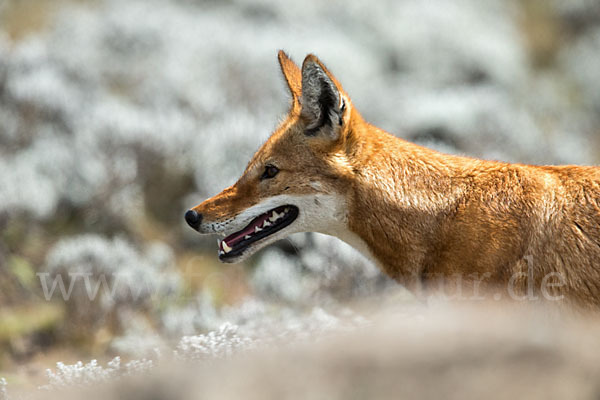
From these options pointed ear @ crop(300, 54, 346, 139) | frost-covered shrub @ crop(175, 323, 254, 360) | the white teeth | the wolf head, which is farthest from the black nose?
pointed ear @ crop(300, 54, 346, 139)

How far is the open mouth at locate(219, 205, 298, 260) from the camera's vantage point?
3965mm

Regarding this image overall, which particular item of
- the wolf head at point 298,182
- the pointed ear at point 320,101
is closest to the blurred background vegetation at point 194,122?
the wolf head at point 298,182

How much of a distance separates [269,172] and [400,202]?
2.68 feet

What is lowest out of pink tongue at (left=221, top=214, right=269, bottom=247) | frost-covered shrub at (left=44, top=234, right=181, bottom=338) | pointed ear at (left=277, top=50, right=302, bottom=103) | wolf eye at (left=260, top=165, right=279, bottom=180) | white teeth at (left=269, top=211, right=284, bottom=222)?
frost-covered shrub at (left=44, top=234, right=181, bottom=338)

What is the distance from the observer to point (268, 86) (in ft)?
36.3

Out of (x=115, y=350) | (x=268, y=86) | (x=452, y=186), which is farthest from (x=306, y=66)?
(x=268, y=86)

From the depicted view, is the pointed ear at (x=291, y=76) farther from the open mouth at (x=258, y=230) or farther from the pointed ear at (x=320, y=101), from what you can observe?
the open mouth at (x=258, y=230)

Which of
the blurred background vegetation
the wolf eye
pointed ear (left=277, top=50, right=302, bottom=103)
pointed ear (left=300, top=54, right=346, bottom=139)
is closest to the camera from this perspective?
pointed ear (left=300, top=54, right=346, bottom=139)

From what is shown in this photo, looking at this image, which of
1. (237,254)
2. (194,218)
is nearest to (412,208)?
(237,254)

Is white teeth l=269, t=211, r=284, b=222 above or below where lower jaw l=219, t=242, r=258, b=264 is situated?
above

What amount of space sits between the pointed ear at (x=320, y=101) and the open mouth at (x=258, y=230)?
0.50 meters

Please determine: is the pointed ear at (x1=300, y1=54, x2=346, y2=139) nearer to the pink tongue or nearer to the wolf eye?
the wolf eye

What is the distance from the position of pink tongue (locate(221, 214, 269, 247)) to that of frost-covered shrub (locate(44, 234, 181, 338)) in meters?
2.51

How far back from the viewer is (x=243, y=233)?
4.05 meters
